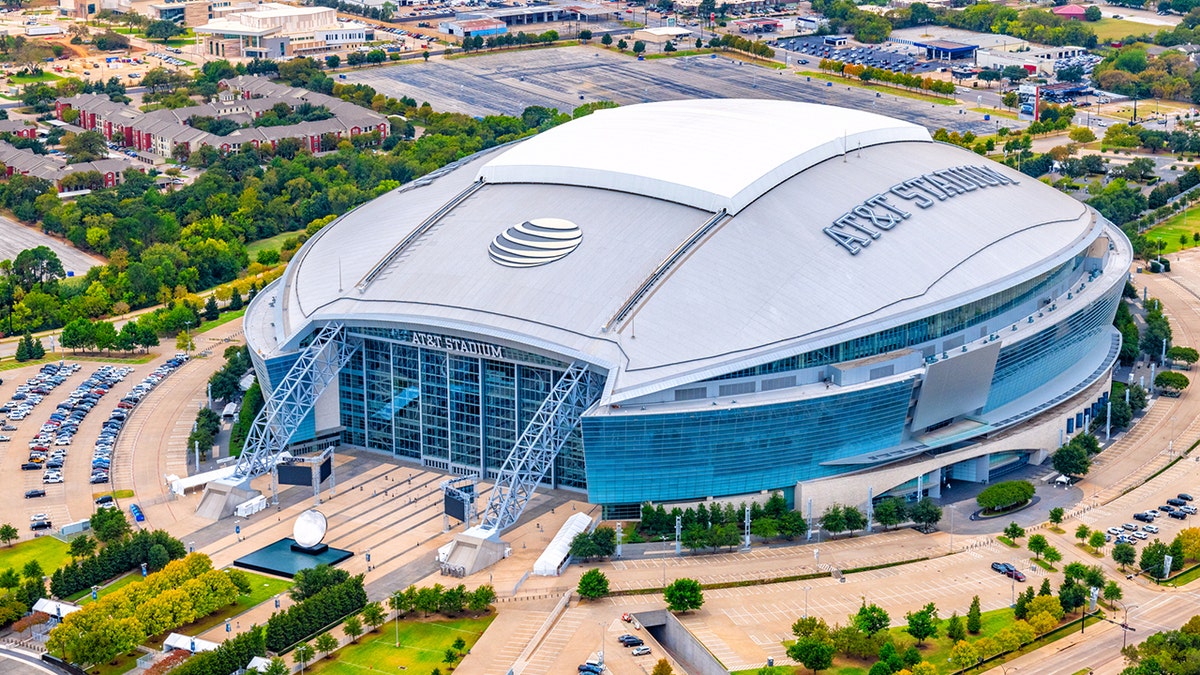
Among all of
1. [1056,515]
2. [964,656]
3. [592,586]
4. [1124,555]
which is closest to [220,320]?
[592,586]

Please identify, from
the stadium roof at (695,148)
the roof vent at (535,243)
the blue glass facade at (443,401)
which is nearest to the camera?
the blue glass facade at (443,401)

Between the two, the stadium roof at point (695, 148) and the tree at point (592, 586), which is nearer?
the tree at point (592, 586)

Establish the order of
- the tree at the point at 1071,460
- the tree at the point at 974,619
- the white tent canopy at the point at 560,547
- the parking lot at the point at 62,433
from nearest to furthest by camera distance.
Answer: the tree at the point at 974,619 → the white tent canopy at the point at 560,547 → the parking lot at the point at 62,433 → the tree at the point at 1071,460

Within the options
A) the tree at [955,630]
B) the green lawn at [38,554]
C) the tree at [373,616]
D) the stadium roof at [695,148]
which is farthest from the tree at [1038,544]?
the green lawn at [38,554]

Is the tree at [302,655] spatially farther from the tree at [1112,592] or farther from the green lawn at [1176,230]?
the green lawn at [1176,230]

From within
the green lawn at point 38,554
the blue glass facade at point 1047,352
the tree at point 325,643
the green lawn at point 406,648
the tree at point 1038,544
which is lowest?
the green lawn at point 38,554

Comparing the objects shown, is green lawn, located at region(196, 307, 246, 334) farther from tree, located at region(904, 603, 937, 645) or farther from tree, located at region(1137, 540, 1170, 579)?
tree, located at region(1137, 540, 1170, 579)

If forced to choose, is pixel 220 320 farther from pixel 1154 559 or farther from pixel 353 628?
pixel 1154 559
